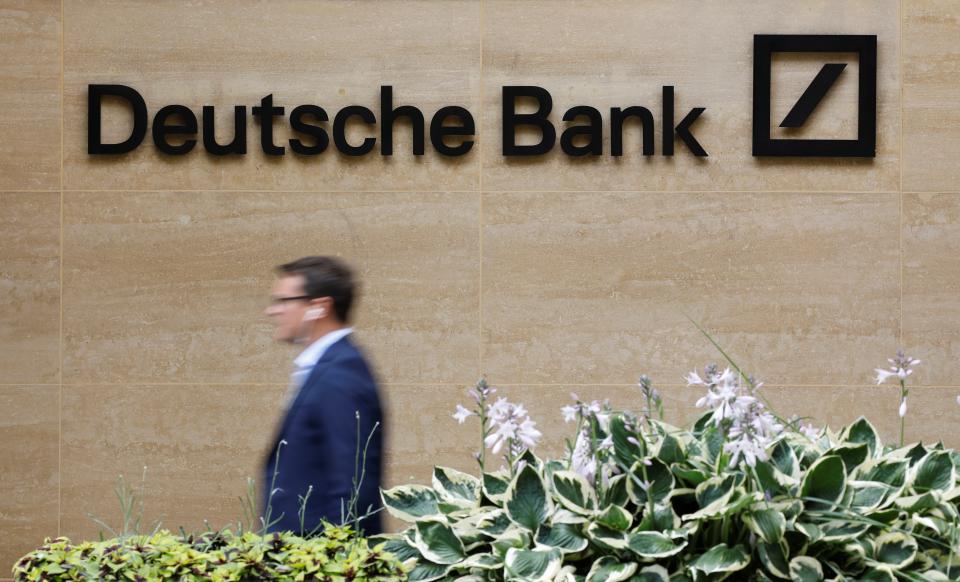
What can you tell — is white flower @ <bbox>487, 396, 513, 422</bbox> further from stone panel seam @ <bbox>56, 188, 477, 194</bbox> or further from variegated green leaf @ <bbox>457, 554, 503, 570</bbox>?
stone panel seam @ <bbox>56, 188, 477, 194</bbox>

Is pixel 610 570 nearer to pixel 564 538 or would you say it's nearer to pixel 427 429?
pixel 564 538

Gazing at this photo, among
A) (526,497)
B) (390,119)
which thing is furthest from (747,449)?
(390,119)

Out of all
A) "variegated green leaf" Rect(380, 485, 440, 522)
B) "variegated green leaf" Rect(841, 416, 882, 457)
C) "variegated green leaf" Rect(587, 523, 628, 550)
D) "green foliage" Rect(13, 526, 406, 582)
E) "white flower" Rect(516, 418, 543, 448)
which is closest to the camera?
"green foliage" Rect(13, 526, 406, 582)

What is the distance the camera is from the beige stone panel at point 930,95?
241 inches

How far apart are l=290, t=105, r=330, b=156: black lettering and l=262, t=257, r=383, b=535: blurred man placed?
2507mm

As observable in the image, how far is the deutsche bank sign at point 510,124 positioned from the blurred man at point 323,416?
252 centimetres

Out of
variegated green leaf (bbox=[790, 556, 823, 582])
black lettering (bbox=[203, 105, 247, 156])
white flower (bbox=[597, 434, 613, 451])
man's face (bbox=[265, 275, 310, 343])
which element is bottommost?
variegated green leaf (bbox=[790, 556, 823, 582])

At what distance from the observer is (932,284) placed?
6.14 meters

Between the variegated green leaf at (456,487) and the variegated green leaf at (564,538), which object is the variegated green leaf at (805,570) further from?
the variegated green leaf at (456,487)

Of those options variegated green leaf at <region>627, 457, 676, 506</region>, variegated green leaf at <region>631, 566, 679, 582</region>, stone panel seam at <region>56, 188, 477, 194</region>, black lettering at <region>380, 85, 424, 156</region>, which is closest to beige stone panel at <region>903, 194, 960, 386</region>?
stone panel seam at <region>56, 188, 477, 194</region>

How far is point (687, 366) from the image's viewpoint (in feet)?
20.0

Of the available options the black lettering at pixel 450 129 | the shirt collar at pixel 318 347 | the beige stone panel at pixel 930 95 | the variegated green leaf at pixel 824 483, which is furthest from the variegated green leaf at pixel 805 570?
the beige stone panel at pixel 930 95

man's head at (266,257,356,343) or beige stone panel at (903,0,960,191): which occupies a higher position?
beige stone panel at (903,0,960,191)

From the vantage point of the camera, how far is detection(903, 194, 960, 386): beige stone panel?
613cm
